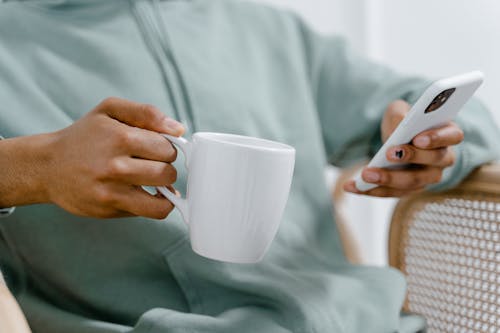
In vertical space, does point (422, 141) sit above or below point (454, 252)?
above

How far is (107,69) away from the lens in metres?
0.68

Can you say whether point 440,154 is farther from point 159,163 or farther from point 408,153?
point 159,163

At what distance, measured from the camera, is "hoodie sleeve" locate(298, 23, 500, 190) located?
0.76 meters

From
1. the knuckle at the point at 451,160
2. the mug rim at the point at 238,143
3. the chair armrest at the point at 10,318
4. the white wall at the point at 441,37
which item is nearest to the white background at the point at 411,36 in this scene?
the white wall at the point at 441,37

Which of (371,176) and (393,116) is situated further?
(393,116)

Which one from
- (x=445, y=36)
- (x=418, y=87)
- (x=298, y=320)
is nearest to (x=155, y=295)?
(x=298, y=320)

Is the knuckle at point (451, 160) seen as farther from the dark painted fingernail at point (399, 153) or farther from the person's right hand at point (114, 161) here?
the person's right hand at point (114, 161)

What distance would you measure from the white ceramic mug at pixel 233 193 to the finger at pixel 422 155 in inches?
6.1

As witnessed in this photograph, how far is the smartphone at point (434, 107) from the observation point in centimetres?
53

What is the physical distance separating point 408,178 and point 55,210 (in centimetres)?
38

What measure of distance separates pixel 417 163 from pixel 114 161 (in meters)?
0.34

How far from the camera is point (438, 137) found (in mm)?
602

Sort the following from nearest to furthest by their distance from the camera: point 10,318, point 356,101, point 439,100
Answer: point 10,318
point 439,100
point 356,101

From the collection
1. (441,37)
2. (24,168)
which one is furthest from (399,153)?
(441,37)
